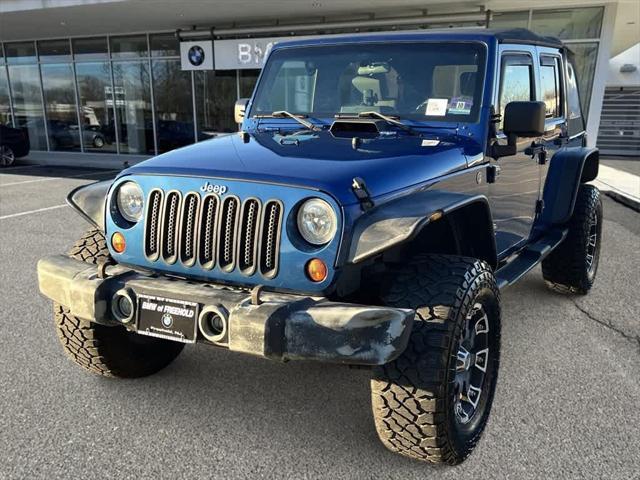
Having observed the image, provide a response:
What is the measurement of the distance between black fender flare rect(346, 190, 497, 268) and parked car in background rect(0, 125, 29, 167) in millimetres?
15041

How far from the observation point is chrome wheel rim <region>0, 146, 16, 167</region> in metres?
14.5

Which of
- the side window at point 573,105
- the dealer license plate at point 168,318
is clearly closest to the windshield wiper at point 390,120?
the dealer license plate at point 168,318

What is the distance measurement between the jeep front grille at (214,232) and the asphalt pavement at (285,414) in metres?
0.87

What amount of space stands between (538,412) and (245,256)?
5.80 ft

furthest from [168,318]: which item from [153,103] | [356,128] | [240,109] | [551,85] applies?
[153,103]

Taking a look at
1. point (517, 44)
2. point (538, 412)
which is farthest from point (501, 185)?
point (538, 412)

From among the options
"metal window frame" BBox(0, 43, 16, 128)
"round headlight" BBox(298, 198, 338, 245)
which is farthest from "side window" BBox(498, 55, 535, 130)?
"metal window frame" BBox(0, 43, 16, 128)

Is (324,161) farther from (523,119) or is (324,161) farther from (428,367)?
(523,119)

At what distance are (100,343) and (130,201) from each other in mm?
823

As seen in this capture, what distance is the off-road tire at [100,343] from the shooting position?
288cm

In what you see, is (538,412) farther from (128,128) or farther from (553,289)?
(128,128)

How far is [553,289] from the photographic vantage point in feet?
15.7

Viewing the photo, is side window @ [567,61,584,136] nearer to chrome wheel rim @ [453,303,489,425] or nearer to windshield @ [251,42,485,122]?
windshield @ [251,42,485,122]

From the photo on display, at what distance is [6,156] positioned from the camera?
576 inches
